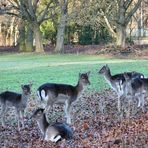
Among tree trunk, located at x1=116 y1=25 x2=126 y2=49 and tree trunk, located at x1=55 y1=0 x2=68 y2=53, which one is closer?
tree trunk, located at x1=116 y1=25 x2=126 y2=49

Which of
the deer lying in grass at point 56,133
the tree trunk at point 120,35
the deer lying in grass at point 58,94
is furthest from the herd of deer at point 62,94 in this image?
the tree trunk at point 120,35

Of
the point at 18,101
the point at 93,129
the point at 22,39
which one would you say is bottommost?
the point at 93,129

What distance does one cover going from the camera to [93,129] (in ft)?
36.2

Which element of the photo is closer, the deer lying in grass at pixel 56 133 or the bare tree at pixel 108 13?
the deer lying in grass at pixel 56 133

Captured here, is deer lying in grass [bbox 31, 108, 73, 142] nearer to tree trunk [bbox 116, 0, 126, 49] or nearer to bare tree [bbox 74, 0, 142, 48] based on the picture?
bare tree [bbox 74, 0, 142, 48]

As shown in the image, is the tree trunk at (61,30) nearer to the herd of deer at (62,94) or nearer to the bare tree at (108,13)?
the bare tree at (108,13)

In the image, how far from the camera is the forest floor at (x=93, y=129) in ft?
29.3

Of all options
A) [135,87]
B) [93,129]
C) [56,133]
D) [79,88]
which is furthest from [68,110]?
[56,133]

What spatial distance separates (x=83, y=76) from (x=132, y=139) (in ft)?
14.3

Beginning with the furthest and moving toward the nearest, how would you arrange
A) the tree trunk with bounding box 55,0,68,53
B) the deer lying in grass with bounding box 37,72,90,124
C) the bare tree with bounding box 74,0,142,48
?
the tree trunk with bounding box 55,0,68,53 < the bare tree with bounding box 74,0,142,48 < the deer lying in grass with bounding box 37,72,90,124

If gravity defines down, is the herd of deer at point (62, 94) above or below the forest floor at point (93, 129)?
above

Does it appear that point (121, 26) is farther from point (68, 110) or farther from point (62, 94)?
point (68, 110)

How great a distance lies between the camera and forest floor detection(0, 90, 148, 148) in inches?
352

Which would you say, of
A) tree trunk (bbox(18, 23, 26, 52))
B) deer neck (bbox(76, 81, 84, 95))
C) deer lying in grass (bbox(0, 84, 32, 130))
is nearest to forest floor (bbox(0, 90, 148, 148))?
deer lying in grass (bbox(0, 84, 32, 130))
